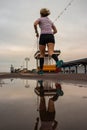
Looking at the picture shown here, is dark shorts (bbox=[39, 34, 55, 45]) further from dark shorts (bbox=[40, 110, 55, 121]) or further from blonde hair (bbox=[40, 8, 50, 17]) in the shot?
dark shorts (bbox=[40, 110, 55, 121])

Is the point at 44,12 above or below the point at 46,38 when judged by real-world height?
above

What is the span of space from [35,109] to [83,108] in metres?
0.54

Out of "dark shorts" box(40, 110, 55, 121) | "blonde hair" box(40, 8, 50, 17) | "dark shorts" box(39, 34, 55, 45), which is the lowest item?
"dark shorts" box(40, 110, 55, 121)

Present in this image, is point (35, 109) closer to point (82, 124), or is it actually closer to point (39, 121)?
point (39, 121)

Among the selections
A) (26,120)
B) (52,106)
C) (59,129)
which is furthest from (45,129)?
(52,106)

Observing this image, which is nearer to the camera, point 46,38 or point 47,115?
point 47,115

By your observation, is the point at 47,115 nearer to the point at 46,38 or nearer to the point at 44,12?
the point at 44,12

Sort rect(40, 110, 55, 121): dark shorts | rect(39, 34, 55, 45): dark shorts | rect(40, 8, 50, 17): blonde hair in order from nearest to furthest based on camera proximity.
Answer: rect(40, 110, 55, 121): dark shorts
rect(40, 8, 50, 17): blonde hair
rect(39, 34, 55, 45): dark shorts

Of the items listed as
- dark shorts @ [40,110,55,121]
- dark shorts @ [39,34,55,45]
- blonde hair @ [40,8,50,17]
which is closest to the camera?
dark shorts @ [40,110,55,121]

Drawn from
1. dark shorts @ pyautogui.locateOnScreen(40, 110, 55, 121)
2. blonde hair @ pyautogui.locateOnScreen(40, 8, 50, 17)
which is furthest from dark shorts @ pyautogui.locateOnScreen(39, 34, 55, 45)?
dark shorts @ pyautogui.locateOnScreen(40, 110, 55, 121)

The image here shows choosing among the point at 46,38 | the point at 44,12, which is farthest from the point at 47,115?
the point at 46,38

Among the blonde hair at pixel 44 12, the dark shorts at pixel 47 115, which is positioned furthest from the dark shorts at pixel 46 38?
the dark shorts at pixel 47 115

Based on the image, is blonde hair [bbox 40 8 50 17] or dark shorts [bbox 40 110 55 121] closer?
dark shorts [bbox 40 110 55 121]

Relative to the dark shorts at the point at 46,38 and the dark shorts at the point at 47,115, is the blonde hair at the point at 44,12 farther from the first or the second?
the dark shorts at the point at 47,115
